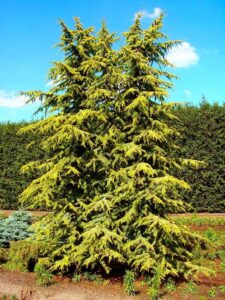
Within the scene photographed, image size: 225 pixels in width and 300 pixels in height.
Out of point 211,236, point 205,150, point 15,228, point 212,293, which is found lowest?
point 212,293

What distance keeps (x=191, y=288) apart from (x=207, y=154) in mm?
8464

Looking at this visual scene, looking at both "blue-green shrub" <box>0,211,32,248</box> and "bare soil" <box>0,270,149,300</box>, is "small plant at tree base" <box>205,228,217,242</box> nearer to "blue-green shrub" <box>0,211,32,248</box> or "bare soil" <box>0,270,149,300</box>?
"bare soil" <box>0,270,149,300</box>

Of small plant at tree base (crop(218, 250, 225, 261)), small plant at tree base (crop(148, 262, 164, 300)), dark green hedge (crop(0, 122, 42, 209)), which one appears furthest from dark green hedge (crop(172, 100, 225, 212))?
small plant at tree base (crop(148, 262, 164, 300))

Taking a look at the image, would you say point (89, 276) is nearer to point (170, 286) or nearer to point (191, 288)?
point (170, 286)

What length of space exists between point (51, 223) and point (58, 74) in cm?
306

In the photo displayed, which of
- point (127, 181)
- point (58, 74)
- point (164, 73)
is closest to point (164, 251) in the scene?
point (127, 181)

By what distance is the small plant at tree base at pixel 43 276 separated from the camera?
8.12 metres

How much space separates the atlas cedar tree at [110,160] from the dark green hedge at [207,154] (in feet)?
22.9

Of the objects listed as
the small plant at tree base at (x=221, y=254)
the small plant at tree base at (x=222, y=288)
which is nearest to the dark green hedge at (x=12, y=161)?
the small plant at tree base at (x=221, y=254)

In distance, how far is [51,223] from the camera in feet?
28.4

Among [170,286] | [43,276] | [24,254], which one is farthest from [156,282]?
[24,254]

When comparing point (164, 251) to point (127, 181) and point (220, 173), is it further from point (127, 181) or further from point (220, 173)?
point (220, 173)

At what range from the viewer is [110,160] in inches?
332

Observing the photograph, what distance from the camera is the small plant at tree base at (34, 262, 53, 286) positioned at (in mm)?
8117
